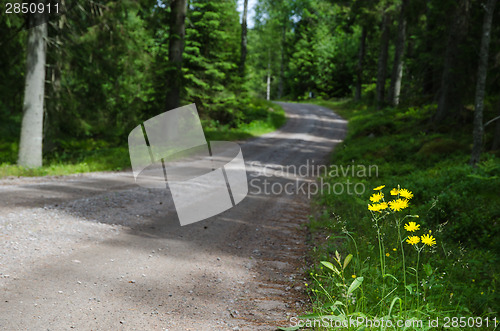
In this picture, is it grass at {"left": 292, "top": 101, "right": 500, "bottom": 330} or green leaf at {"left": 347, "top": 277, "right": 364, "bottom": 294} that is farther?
grass at {"left": 292, "top": 101, "right": 500, "bottom": 330}

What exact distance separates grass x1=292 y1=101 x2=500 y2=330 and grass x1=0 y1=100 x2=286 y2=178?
304 inches

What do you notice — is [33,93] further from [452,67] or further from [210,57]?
[452,67]

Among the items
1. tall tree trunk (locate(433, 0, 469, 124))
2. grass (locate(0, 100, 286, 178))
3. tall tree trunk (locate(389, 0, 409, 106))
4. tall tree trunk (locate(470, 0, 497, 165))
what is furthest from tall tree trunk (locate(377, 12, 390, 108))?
tall tree trunk (locate(470, 0, 497, 165))

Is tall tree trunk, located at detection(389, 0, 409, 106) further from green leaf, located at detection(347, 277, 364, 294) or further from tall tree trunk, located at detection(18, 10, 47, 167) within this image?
green leaf, located at detection(347, 277, 364, 294)

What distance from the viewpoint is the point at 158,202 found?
746 cm

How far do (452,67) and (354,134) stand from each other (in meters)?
6.42

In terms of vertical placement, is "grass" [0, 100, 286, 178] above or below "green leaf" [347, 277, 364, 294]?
below

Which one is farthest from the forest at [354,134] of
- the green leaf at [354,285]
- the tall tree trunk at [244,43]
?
the tall tree trunk at [244,43]

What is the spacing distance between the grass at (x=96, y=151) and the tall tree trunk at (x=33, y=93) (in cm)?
55

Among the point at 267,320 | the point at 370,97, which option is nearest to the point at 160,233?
the point at 267,320

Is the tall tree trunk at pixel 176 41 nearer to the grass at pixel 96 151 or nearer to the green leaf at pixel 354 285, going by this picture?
the grass at pixel 96 151

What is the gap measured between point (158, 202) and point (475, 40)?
42.8 feet

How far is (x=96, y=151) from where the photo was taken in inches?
590

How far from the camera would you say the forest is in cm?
381
